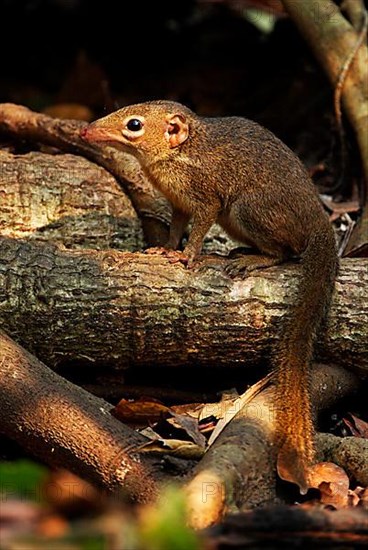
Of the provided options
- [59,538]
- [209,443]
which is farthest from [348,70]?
[59,538]

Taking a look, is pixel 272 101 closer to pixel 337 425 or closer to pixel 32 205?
pixel 32 205

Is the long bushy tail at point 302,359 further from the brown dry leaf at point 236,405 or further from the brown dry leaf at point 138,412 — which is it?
the brown dry leaf at point 138,412

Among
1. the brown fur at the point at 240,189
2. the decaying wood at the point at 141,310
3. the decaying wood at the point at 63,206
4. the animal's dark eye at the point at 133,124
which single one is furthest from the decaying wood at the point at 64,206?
the decaying wood at the point at 141,310

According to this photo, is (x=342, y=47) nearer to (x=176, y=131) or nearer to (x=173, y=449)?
(x=176, y=131)

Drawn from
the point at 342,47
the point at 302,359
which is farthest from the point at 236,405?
the point at 342,47

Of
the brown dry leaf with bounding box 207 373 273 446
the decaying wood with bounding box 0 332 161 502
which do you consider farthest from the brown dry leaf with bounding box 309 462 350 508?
the decaying wood with bounding box 0 332 161 502

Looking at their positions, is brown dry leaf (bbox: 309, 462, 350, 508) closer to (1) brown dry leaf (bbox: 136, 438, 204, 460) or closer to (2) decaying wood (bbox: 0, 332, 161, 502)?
(1) brown dry leaf (bbox: 136, 438, 204, 460)

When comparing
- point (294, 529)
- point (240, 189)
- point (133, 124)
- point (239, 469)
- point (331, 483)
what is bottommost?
point (294, 529)
